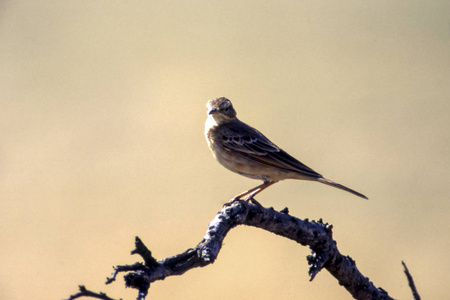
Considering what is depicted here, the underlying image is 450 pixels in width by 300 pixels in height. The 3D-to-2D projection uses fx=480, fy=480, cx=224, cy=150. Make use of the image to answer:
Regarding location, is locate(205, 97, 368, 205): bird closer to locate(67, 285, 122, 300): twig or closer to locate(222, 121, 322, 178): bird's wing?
locate(222, 121, 322, 178): bird's wing

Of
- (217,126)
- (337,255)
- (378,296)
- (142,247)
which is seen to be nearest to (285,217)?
(337,255)

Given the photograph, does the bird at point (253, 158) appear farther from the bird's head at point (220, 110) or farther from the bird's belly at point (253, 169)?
the bird's head at point (220, 110)

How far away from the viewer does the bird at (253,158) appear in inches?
259

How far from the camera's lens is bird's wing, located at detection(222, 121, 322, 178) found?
21.6 ft

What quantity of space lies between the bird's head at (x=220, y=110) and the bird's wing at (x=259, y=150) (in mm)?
334

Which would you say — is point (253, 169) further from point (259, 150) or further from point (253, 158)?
point (259, 150)

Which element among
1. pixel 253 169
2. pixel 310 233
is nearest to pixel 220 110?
pixel 253 169

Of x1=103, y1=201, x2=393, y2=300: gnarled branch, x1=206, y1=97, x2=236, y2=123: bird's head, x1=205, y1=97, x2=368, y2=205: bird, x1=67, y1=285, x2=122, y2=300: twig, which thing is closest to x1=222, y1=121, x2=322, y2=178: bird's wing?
x1=205, y1=97, x2=368, y2=205: bird

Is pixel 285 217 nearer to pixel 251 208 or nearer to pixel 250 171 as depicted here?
pixel 251 208

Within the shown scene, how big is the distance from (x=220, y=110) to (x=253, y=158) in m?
1.24

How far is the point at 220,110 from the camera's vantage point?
25.1 ft

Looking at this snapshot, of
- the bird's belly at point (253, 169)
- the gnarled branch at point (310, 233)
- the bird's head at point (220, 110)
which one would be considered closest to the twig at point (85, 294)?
the gnarled branch at point (310, 233)

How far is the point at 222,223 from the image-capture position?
403 centimetres

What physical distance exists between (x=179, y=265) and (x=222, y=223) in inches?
33.5
